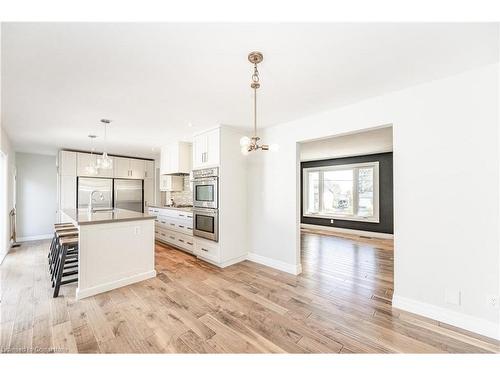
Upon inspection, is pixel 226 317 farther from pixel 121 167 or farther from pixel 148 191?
pixel 121 167

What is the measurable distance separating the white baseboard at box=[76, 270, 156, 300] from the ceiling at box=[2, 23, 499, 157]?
2.26 m

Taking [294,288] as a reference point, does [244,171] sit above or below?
above

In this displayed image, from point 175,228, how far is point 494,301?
4709 mm

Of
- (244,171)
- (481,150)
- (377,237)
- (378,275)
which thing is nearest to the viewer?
(481,150)

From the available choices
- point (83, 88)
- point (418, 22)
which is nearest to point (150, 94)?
point (83, 88)

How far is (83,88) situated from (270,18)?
6.76 feet

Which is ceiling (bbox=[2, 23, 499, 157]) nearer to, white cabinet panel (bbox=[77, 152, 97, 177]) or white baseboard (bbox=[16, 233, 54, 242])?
white cabinet panel (bbox=[77, 152, 97, 177])

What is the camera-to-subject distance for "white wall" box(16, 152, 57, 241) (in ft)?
18.0

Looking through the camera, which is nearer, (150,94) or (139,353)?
(139,353)

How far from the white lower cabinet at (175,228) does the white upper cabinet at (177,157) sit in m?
0.98

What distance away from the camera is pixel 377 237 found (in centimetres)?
584

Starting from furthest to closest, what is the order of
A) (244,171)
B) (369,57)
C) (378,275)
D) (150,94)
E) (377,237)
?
(377,237), (244,171), (378,275), (150,94), (369,57)

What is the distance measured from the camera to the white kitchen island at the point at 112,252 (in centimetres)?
252
